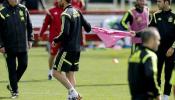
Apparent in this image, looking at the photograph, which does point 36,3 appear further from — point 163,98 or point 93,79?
point 163,98

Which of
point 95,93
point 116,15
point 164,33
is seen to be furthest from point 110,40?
point 116,15

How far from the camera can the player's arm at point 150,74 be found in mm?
10250

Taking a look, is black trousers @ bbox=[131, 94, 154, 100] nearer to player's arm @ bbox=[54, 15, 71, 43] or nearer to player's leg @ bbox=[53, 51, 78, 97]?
player's arm @ bbox=[54, 15, 71, 43]

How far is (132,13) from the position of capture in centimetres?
1741

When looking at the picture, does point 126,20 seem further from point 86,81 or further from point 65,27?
point 65,27

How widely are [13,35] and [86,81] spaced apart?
12.7ft

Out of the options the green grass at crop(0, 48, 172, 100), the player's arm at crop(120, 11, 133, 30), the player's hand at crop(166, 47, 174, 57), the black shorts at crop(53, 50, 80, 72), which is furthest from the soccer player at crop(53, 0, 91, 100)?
the player's arm at crop(120, 11, 133, 30)

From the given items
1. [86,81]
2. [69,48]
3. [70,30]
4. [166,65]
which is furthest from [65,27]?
[86,81]

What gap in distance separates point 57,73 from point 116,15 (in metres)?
15.9

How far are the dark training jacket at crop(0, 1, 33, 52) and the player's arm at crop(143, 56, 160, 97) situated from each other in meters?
5.36

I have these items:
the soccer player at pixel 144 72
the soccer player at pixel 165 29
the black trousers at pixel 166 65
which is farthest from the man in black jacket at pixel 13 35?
the soccer player at pixel 144 72

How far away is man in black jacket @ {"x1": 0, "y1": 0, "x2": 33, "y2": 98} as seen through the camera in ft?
49.7

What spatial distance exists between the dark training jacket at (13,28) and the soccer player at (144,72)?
5.23 m

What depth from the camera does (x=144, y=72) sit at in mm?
10320
